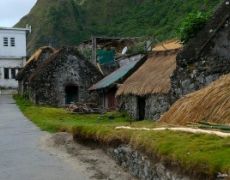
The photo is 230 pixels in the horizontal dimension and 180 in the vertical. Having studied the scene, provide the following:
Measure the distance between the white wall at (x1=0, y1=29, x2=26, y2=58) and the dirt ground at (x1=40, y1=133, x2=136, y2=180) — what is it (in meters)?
45.5

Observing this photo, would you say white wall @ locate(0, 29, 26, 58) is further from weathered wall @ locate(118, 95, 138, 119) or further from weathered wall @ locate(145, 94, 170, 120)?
weathered wall @ locate(145, 94, 170, 120)

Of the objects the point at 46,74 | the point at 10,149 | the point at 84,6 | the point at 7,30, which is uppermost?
the point at 84,6

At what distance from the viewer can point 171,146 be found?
10.6m

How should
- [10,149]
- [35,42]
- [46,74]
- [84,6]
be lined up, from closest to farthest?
[10,149] → [46,74] → [35,42] → [84,6]

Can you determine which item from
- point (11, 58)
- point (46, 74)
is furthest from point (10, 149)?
point (11, 58)

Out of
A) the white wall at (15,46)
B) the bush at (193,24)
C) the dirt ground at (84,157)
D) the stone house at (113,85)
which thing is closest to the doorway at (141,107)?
the stone house at (113,85)

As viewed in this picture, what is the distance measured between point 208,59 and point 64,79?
25.7 meters

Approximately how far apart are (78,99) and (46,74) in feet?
11.2

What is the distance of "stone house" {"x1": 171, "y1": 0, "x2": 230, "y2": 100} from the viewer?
19.4 m

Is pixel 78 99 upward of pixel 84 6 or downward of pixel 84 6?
downward

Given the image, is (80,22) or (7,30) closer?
(7,30)

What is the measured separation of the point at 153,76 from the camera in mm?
28453

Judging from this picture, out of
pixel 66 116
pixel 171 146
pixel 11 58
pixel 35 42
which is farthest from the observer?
pixel 35 42

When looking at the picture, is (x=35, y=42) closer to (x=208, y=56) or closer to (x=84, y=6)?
(x=84, y=6)
